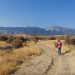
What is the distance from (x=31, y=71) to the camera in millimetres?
19781

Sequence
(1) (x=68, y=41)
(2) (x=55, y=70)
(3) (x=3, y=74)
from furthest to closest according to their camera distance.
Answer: (1) (x=68, y=41), (2) (x=55, y=70), (3) (x=3, y=74)

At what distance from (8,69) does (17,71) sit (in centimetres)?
75

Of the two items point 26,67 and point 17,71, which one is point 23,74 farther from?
point 26,67

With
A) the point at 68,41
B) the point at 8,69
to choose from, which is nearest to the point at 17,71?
the point at 8,69

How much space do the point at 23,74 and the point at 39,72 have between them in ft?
4.14

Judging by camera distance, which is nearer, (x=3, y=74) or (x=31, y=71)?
(x=3, y=74)

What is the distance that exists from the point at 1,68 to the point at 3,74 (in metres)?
1.41

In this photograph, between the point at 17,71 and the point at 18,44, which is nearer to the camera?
the point at 17,71

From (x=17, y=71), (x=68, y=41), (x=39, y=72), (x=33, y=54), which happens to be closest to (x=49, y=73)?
(x=39, y=72)

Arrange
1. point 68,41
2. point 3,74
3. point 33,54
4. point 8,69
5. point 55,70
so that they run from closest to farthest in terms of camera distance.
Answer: point 3,74 → point 8,69 → point 55,70 → point 33,54 → point 68,41

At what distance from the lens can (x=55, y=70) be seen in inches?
803

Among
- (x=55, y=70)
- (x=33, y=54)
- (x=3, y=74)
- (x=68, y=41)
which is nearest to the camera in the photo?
(x=3, y=74)

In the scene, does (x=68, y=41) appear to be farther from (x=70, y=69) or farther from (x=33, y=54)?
(x=70, y=69)

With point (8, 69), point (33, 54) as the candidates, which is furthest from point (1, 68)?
point (33, 54)
